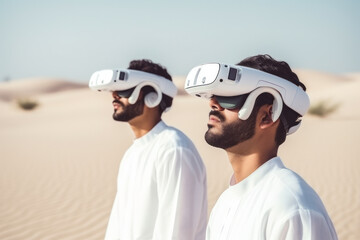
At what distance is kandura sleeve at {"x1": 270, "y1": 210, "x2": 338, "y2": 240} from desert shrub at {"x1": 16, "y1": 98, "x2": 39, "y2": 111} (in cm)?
3570

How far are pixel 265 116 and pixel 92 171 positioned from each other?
11.1m

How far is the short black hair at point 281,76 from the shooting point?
7.07 feet

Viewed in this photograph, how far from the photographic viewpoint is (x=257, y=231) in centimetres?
185

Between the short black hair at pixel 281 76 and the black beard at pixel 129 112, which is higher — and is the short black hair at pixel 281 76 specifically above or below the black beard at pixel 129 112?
above

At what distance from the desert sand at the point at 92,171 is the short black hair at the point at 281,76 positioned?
614cm

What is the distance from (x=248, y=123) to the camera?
2.15 meters

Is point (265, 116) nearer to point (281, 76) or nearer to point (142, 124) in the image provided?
point (281, 76)

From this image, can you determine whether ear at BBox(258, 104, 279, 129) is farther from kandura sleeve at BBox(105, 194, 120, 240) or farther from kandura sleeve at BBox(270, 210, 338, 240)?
kandura sleeve at BBox(105, 194, 120, 240)

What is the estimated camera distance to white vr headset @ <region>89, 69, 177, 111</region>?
3896 millimetres

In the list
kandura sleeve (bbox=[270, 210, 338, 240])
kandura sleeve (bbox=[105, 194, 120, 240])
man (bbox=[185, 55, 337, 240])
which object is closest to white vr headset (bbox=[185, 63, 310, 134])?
man (bbox=[185, 55, 337, 240])

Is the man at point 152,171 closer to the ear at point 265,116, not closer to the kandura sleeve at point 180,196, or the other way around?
the kandura sleeve at point 180,196

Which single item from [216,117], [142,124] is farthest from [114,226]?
[216,117]

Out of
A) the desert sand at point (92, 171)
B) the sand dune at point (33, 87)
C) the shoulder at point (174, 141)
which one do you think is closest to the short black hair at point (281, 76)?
the shoulder at point (174, 141)

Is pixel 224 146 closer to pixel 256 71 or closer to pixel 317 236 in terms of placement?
pixel 256 71
